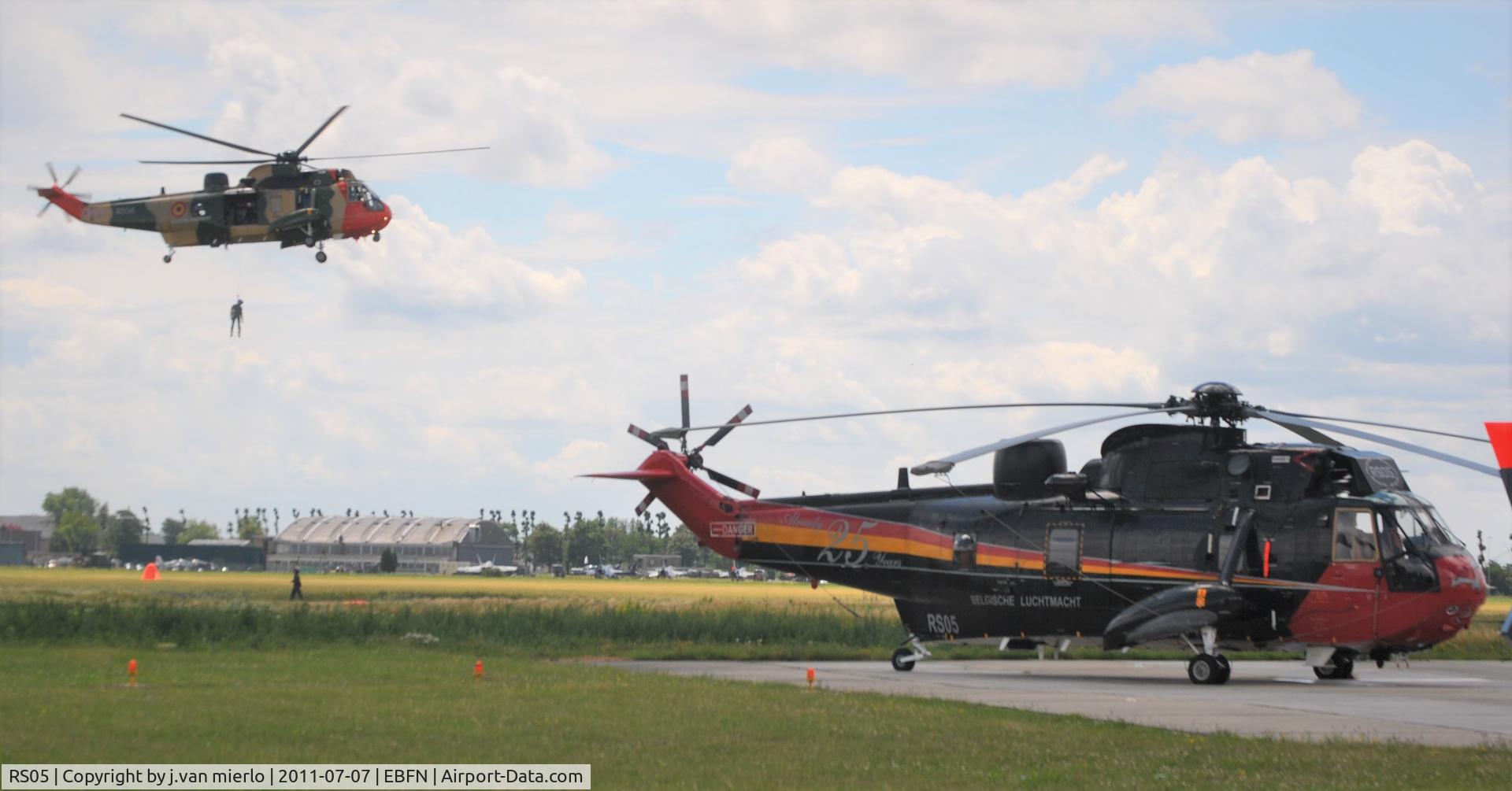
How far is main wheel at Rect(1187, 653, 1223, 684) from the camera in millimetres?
25375

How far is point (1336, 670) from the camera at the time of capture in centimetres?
2728

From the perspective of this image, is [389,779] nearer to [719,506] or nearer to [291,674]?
[291,674]

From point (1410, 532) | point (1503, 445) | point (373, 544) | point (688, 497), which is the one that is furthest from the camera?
point (373, 544)

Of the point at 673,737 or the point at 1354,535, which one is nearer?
the point at 673,737

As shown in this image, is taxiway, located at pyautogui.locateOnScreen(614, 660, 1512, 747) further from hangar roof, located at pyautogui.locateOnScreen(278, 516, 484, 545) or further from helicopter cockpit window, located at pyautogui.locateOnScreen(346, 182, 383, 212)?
hangar roof, located at pyautogui.locateOnScreen(278, 516, 484, 545)

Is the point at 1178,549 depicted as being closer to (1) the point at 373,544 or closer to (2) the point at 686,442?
(2) the point at 686,442

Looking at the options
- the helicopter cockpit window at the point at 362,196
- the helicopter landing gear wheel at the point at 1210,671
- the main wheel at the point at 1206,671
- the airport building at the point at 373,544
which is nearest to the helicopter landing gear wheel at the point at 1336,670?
the helicopter landing gear wheel at the point at 1210,671

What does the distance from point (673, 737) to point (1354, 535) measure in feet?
45.6

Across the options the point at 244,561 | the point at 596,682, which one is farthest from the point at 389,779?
the point at 244,561

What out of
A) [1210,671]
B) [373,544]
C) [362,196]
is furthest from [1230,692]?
[373,544]

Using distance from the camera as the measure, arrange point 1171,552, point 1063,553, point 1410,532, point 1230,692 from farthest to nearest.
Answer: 1. point 1063,553
2. point 1171,552
3. point 1410,532
4. point 1230,692

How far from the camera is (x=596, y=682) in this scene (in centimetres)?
2320

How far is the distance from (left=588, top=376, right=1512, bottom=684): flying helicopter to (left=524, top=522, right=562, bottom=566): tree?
16339 cm

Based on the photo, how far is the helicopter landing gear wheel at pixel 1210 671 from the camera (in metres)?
25.4
